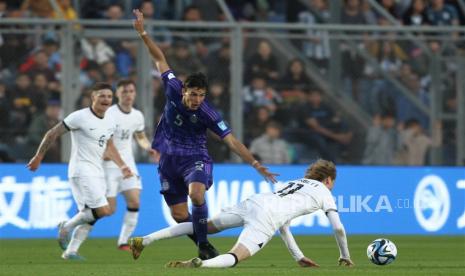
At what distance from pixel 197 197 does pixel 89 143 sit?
2.90 metres

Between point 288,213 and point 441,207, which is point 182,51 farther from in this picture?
point 288,213

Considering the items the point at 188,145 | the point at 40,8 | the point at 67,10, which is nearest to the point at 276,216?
the point at 188,145

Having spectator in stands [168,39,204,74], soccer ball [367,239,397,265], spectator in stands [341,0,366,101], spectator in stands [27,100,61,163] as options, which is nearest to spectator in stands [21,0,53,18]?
spectator in stands [27,100,61,163]

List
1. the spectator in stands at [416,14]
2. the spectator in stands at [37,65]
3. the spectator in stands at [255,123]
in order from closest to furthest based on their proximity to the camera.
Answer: the spectator in stands at [37,65]
the spectator in stands at [255,123]
the spectator in stands at [416,14]

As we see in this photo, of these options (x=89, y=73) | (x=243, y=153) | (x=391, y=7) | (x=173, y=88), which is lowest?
(x=243, y=153)

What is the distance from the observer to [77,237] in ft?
47.1

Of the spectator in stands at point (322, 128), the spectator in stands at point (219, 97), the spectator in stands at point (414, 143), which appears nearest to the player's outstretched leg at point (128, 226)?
the spectator in stands at point (219, 97)

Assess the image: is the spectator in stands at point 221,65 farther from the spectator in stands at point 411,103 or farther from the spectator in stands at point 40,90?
the spectator in stands at point 411,103

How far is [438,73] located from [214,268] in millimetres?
10736

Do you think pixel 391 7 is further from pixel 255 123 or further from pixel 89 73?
pixel 89 73

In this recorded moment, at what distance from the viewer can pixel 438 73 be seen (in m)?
21.0

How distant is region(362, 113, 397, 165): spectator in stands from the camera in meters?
20.6

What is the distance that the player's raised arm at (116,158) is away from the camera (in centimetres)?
1572

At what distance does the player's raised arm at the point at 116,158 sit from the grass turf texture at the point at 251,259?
3.32 feet
